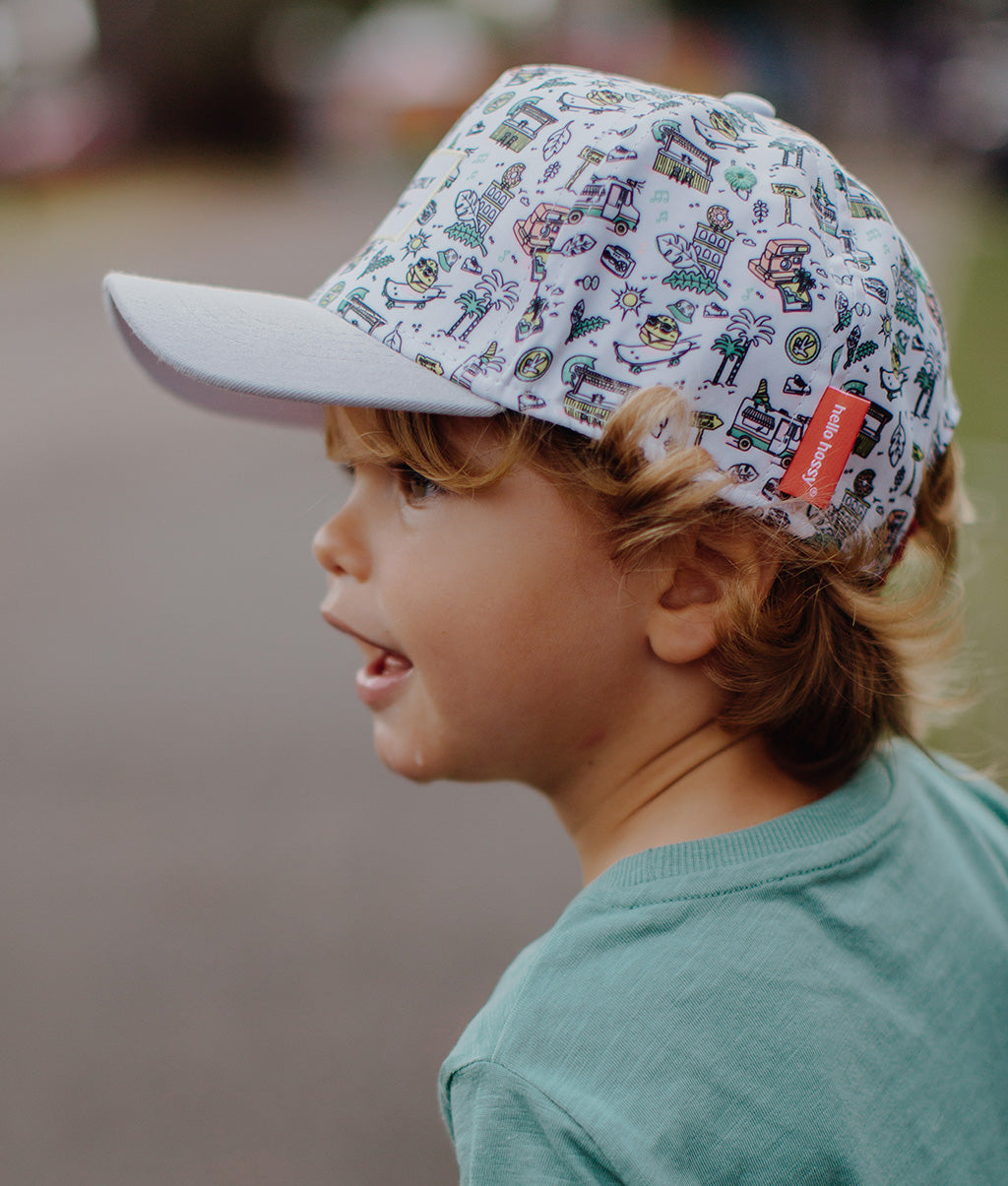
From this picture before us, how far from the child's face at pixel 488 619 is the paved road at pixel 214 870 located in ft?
3.87

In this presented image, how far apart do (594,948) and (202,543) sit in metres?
3.92

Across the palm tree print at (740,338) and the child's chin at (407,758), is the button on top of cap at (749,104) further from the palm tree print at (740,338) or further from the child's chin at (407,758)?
the child's chin at (407,758)

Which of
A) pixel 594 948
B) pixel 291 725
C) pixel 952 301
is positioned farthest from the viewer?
pixel 952 301

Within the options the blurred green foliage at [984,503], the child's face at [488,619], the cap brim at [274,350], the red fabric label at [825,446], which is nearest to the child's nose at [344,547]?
the child's face at [488,619]

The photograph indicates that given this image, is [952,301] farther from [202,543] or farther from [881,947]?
[881,947]

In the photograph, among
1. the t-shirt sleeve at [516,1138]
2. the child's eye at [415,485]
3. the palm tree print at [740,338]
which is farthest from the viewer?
the child's eye at [415,485]

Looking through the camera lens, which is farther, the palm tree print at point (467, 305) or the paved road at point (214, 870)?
the paved road at point (214, 870)

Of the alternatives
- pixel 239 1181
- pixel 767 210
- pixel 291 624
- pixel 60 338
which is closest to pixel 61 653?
pixel 291 624

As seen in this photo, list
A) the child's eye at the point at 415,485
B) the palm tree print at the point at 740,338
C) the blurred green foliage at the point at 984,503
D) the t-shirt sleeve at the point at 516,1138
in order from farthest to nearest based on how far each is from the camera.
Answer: the blurred green foliage at the point at 984,503
the child's eye at the point at 415,485
the palm tree print at the point at 740,338
the t-shirt sleeve at the point at 516,1138

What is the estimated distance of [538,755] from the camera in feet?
4.17

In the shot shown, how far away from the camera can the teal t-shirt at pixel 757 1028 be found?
959mm

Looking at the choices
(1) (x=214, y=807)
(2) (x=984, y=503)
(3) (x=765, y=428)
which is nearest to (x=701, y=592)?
(3) (x=765, y=428)

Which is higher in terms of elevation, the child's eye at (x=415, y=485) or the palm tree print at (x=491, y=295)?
the palm tree print at (x=491, y=295)

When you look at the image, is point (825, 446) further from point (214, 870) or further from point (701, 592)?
point (214, 870)
